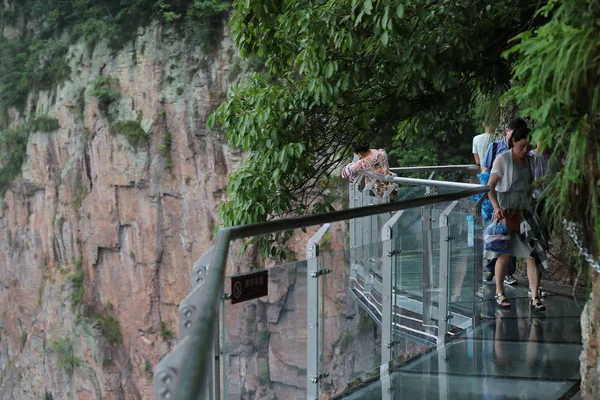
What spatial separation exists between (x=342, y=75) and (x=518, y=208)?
1.75 m

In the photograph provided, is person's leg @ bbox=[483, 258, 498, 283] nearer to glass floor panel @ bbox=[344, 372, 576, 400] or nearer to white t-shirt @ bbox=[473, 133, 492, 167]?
white t-shirt @ bbox=[473, 133, 492, 167]

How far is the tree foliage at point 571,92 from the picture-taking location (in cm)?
279

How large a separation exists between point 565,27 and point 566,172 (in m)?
0.54

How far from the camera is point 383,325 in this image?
4719 mm

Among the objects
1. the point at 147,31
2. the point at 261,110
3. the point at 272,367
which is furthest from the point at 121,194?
the point at 272,367

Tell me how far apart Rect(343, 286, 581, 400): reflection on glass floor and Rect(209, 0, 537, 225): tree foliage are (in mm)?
1600

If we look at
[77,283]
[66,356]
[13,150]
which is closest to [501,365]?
[77,283]

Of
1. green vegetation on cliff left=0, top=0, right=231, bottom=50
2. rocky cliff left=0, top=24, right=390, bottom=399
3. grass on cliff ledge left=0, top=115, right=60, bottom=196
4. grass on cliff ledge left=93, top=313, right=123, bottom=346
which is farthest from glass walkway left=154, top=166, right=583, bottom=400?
grass on cliff ledge left=0, top=115, right=60, bottom=196

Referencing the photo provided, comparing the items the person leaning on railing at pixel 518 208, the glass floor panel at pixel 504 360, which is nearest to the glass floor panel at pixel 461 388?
the glass floor panel at pixel 504 360

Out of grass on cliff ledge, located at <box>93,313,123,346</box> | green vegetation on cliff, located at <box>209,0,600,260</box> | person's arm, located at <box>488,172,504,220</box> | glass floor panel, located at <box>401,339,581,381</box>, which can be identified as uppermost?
green vegetation on cliff, located at <box>209,0,600,260</box>

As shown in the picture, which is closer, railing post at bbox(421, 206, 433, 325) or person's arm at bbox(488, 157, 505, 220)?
railing post at bbox(421, 206, 433, 325)

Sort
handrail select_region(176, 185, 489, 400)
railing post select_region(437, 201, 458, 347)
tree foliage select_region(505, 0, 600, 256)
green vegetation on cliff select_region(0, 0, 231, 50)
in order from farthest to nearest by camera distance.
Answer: green vegetation on cliff select_region(0, 0, 231, 50) → railing post select_region(437, 201, 458, 347) → tree foliage select_region(505, 0, 600, 256) → handrail select_region(176, 185, 489, 400)

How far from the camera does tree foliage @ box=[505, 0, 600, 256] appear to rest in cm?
279

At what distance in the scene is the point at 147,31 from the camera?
97.8 feet
